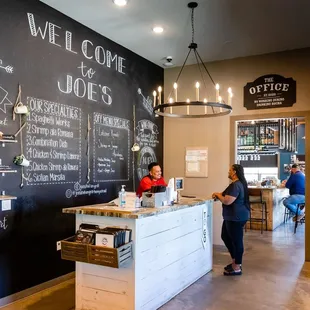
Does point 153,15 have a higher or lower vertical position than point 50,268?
higher

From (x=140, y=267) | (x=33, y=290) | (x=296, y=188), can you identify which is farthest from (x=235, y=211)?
(x=296, y=188)

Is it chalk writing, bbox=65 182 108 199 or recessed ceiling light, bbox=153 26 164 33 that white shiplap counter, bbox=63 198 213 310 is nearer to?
chalk writing, bbox=65 182 108 199

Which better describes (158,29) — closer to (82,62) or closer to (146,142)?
(82,62)

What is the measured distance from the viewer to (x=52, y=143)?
3842 mm

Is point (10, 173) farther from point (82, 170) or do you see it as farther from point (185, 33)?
point (185, 33)

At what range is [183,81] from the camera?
5.99 meters

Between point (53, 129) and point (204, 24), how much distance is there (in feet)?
7.21

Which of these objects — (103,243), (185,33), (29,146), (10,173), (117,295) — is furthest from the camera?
(185,33)

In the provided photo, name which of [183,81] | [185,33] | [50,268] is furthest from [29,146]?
[183,81]

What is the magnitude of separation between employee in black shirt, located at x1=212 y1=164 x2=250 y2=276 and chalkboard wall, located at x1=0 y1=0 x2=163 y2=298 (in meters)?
1.59

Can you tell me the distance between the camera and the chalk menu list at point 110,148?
453 centimetres

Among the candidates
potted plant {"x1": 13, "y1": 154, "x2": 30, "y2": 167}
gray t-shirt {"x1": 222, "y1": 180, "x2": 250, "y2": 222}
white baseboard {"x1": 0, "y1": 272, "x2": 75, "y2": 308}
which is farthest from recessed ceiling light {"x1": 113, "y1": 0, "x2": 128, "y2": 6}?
white baseboard {"x1": 0, "y1": 272, "x2": 75, "y2": 308}

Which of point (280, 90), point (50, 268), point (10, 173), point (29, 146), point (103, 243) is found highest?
point (280, 90)

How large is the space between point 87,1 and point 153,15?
0.77m
